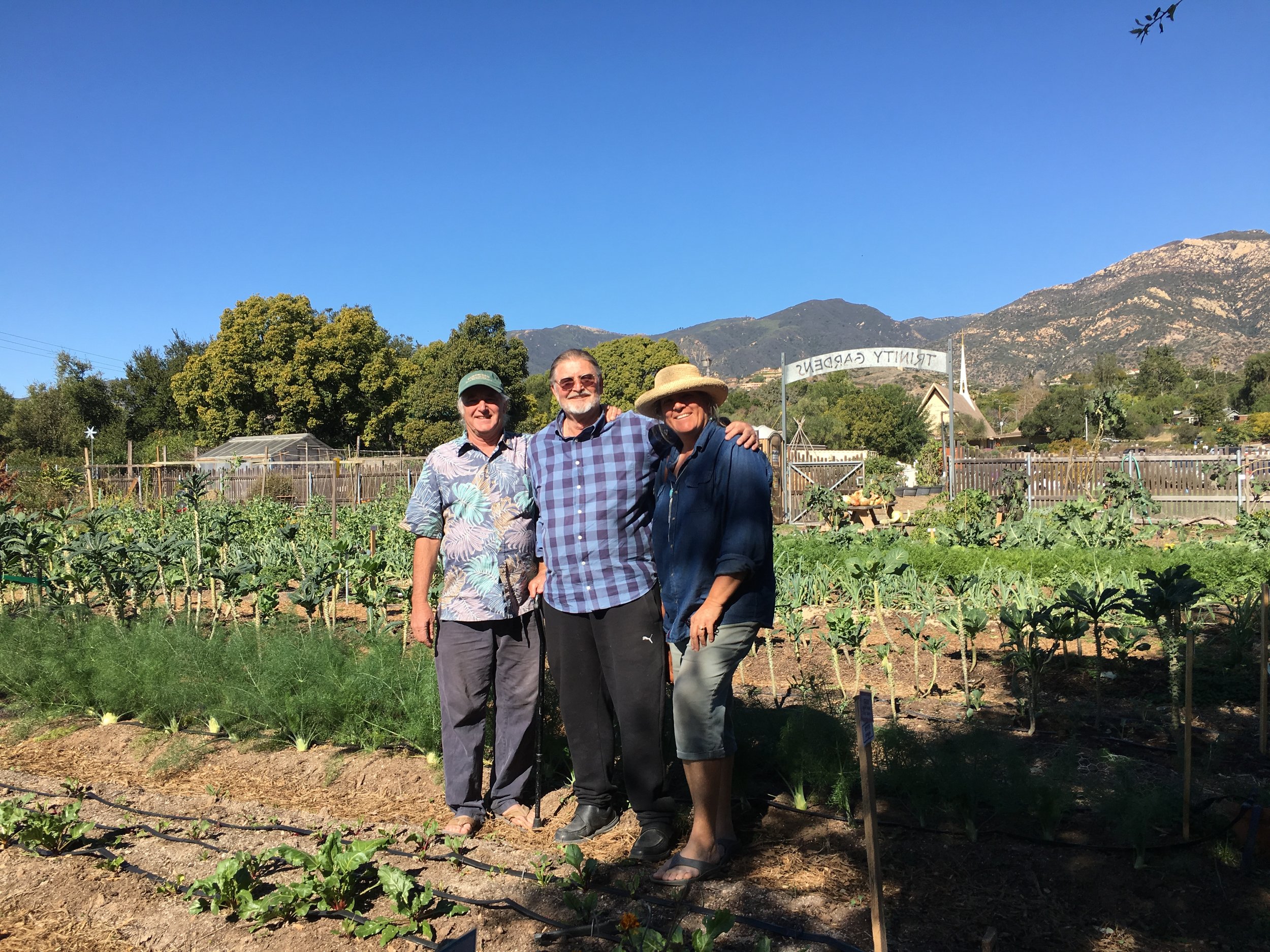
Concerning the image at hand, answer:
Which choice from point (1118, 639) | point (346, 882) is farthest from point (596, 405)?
point (1118, 639)

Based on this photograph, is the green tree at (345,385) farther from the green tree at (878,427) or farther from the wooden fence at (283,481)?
the green tree at (878,427)

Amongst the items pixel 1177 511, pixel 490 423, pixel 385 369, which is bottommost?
pixel 1177 511

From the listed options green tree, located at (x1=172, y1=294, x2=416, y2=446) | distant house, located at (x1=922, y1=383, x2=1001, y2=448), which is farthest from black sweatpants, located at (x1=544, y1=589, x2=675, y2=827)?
distant house, located at (x1=922, y1=383, x2=1001, y2=448)

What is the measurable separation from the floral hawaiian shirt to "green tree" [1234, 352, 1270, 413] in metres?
61.9

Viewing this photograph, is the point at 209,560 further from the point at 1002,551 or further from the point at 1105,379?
the point at 1105,379

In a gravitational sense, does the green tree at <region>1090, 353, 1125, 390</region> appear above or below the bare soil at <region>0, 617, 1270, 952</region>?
above

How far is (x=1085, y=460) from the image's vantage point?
63.2ft

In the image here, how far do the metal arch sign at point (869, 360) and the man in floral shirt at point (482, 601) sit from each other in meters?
16.4

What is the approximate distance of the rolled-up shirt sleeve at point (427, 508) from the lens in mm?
3379

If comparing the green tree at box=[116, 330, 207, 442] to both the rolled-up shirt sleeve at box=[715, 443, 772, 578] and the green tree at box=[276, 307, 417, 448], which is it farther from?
the rolled-up shirt sleeve at box=[715, 443, 772, 578]

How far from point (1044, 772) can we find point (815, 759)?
2.66 feet

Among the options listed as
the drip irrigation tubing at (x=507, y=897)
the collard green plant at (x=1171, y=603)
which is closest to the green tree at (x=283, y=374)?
the drip irrigation tubing at (x=507, y=897)

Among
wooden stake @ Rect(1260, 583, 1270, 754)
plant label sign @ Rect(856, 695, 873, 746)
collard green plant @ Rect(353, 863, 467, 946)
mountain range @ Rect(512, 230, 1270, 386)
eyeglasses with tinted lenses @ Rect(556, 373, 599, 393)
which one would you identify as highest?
mountain range @ Rect(512, 230, 1270, 386)

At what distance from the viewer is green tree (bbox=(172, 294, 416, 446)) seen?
36594mm
